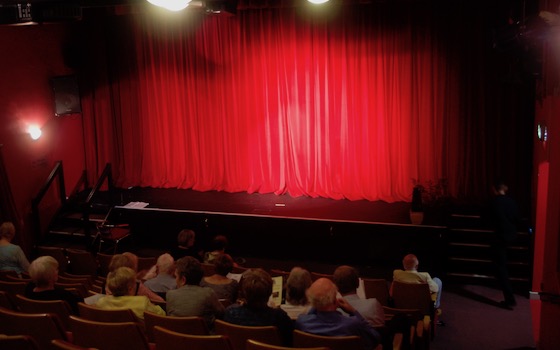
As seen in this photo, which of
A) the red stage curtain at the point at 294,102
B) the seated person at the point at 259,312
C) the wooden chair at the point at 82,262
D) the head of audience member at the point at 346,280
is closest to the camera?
the seated person at the point at 259,312

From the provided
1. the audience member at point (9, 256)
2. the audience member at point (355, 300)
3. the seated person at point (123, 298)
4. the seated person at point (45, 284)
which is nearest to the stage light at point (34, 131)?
the audience member at point (9, 256)

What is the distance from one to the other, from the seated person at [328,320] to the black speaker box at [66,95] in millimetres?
8101

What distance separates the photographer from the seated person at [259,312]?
439 cm

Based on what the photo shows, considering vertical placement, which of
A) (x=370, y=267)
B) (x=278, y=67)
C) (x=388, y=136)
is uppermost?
(x=278, y=67)

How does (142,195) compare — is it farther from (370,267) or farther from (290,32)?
(370,267)

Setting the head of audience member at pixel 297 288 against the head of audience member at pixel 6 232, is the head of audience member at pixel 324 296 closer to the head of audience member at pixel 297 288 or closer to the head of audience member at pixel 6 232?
the head of audience member at pixel 297 288

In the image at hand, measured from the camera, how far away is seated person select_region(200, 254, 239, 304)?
220 inches

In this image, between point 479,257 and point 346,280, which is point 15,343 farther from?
point 479,257

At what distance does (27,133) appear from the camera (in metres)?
10.5

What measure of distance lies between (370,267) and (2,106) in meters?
6.21

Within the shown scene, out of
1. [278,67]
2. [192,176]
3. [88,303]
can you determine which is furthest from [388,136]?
[88,303]

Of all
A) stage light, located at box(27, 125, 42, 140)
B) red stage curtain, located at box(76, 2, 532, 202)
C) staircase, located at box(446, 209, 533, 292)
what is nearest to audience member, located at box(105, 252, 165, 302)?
staircase, located at box(446, 209, 533, 292)

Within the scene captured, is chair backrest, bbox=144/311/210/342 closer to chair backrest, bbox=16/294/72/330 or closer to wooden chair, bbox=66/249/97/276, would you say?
chair backrest, bbox=16/294/72/330

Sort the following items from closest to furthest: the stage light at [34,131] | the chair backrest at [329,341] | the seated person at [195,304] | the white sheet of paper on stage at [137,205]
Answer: the chair backrest at [329,341] < the seated person at [195,304] < the white sheet of paper on stage at [137,205] < the stage light at [34,131]
